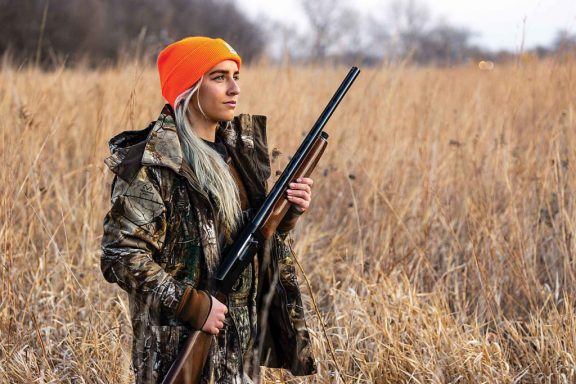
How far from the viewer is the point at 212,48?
200 centimetres

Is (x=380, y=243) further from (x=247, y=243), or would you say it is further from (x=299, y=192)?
(x=247, y=243)

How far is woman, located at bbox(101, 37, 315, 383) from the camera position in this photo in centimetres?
183

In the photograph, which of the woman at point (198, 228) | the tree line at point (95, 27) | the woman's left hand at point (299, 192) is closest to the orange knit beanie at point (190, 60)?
the woman at point (198, 228)

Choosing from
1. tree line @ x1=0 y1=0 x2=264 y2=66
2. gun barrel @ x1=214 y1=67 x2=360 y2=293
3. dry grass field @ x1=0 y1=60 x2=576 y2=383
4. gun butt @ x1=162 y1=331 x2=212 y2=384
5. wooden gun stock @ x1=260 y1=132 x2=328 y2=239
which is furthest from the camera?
tree line @ x1=0 y1=0 x2=264 y2=66

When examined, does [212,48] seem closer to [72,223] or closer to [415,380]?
[415,380]

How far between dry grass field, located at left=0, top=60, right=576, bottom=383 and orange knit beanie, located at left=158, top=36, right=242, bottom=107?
85 centimetres

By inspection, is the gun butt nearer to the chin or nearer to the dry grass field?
the dry grass field

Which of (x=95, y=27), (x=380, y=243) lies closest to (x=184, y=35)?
(x=95, y=27)

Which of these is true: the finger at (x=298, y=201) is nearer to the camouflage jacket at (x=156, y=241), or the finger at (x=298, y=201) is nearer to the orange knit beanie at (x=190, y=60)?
the camouflage jacket at (x=156, y=241)

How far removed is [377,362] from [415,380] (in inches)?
7.4

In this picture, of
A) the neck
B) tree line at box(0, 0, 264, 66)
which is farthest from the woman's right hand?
tree line at box(0, 0, 264, 66)

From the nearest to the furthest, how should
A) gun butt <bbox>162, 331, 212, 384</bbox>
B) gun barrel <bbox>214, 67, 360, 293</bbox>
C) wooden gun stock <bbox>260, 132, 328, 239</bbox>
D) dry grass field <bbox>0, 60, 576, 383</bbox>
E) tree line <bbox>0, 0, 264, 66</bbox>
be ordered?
gun butt <bbox>162, 331, 212, 384</bbox> → gun barrel <bbox>214, 67, 360, 293</bbox> → wooden gun stock <bbox>260, 132, 328, 239</bbox> → dry grass field <bbox>0, 60, 576, 383</bbox> → tree line <bbox>0, 0, 264, 66</bbox>

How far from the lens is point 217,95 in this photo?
2002 millimetres

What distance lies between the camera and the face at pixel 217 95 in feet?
6.57
